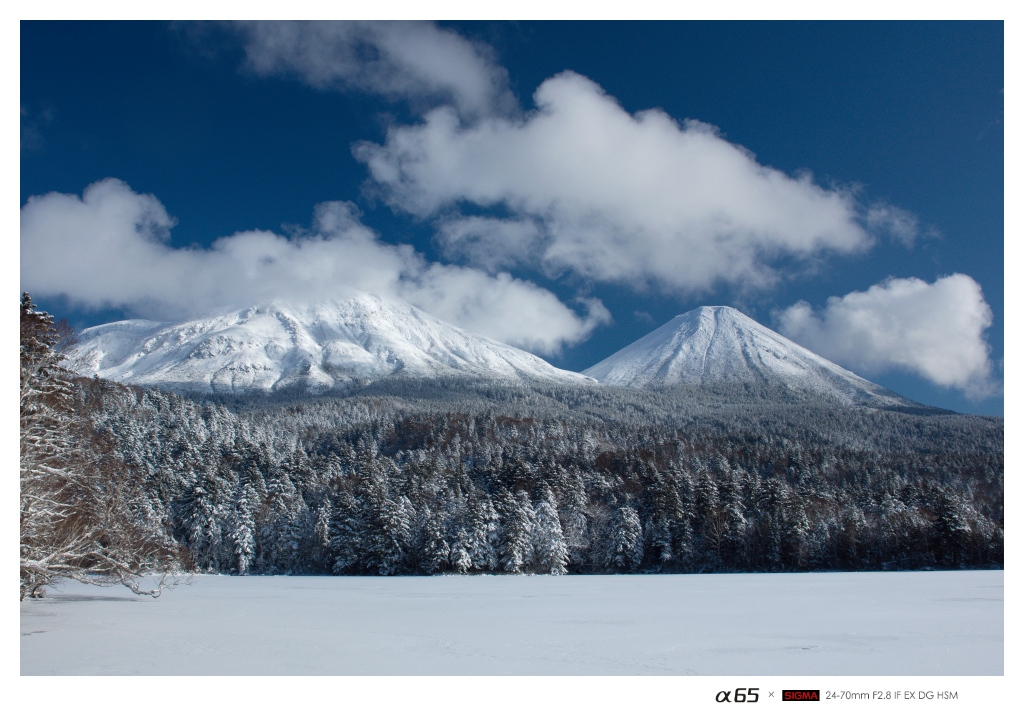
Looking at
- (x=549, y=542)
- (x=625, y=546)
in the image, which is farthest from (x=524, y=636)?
(x=625, y=546)

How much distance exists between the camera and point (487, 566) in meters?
62.2

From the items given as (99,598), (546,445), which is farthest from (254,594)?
(546,445)

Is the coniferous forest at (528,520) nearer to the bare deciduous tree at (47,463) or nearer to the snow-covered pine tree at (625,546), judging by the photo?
the snow-covered pine tree at (625,546)

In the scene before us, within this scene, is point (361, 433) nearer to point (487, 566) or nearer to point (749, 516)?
point (487, 566)
